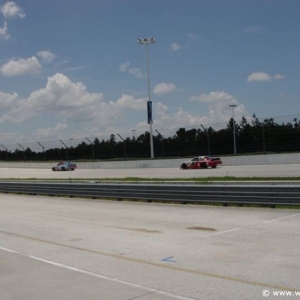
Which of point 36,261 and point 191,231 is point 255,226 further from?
point 36,261

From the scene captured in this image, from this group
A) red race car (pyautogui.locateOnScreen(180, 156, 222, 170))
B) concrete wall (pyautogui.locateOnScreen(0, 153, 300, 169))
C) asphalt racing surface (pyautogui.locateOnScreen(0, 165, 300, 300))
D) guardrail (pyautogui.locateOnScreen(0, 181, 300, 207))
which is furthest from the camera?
red race car (pyautogui.locateOnScreen(180, 156, 222, 170))

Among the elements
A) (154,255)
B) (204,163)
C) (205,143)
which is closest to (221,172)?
(204,163)

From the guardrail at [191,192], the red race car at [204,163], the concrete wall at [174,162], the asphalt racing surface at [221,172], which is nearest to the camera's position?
the guardrail at [191,192]

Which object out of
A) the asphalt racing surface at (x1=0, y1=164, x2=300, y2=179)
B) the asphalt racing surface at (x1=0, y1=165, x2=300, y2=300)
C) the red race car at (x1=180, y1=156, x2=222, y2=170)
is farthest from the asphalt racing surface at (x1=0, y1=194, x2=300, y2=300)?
the red race car at (x1=180, y1=156, x2=222, y2=170)

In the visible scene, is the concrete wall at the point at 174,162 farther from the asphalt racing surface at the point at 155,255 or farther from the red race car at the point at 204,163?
the asphalt racing surface at the point at 155,255

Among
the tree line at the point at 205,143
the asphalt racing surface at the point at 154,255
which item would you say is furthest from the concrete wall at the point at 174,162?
the asphalt racing surface at the point at 154,255

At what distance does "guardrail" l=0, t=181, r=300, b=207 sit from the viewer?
1467cm

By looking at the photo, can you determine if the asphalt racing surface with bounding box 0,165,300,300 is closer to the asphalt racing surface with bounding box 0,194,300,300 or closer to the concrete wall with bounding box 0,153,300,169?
the asphalt racing surface with bounding box 0,194,300,300

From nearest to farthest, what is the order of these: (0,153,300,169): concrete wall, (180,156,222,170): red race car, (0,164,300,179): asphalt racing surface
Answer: (0,164,300,179): asphalt racing surface, (0,153,300,169): concrete wall, (180,156,222,170): red race car

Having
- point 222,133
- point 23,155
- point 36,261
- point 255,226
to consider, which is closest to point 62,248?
point 36,261

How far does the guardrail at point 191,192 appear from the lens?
14.7 metres

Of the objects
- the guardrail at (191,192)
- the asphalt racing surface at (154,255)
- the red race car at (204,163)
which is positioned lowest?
the asphalt racing surface at (154,255)

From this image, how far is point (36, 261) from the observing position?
29.1 ft

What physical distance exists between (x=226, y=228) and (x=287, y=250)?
312 cm
